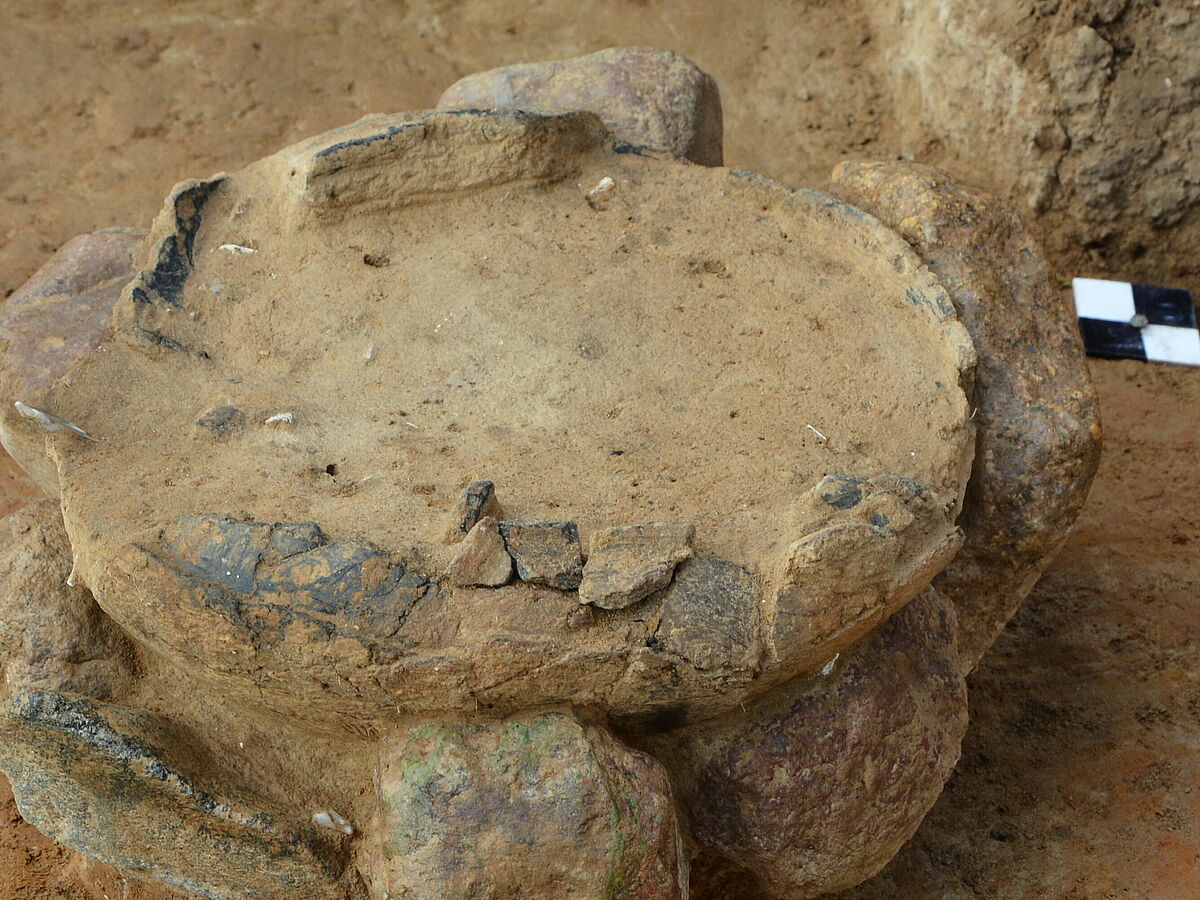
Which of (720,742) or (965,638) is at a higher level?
(720,742)

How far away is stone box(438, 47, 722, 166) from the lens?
10.7ft

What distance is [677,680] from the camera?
2.13 m

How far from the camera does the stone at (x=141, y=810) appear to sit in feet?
7.07

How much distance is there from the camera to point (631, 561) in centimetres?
211

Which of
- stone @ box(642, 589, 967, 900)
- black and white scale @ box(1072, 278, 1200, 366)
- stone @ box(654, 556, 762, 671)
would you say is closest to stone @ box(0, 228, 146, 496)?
stone @ box(654, 556, 762, 671)

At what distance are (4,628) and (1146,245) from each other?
11.7 feet

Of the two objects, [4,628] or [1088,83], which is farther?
[1088,83]

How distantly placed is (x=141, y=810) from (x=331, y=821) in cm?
29

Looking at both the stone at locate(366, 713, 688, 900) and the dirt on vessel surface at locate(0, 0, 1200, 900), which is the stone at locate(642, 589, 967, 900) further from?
the dirt on vessel surface at locate(0, 0, 1200, 900)

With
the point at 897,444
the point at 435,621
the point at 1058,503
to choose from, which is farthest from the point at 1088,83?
the point at 435,621

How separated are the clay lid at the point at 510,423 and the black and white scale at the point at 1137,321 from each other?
5.99 ft

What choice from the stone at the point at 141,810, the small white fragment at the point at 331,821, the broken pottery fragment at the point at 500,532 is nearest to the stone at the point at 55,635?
the broken pottery fragment at the point at 500,532

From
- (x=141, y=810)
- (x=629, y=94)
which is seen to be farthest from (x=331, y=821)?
(x=629, y=94)

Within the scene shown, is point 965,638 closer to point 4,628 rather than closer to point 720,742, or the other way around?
point 720,742
